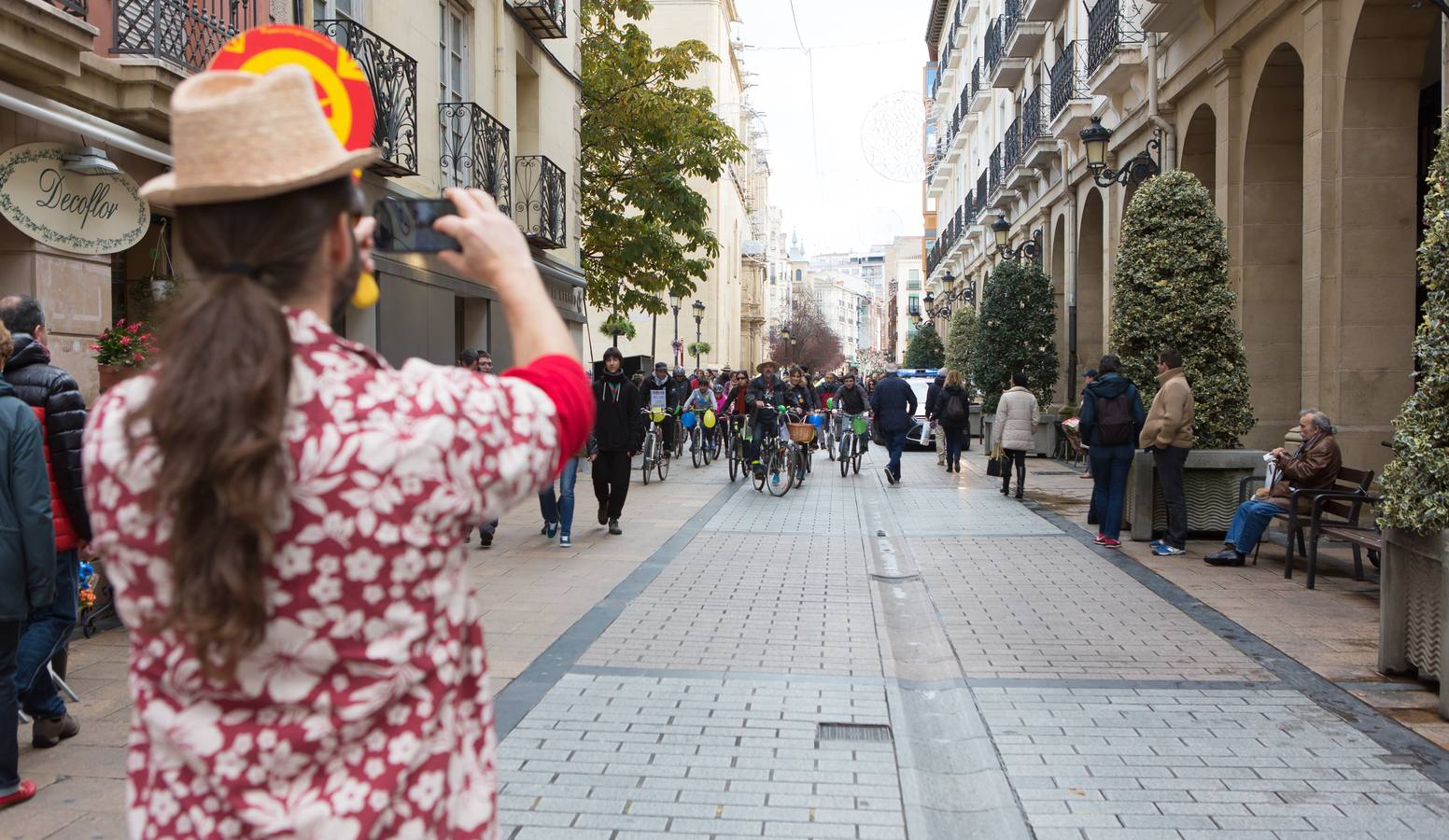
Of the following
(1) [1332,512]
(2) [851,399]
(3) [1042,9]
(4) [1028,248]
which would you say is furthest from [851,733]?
(3) [1042,9]

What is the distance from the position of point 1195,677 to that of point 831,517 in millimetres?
7644

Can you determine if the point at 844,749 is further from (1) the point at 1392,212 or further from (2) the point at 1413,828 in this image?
(1) the point at 1392,212

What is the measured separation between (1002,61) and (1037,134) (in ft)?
14.8

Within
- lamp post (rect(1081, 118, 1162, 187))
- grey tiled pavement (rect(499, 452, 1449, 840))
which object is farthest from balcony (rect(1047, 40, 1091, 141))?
grey tiled pavement (rect(499, 452, 1449, 840))

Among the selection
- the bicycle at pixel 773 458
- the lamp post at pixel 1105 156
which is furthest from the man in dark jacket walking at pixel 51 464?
the lamp post at pixel 1105 156

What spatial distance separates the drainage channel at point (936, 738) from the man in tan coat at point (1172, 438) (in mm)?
3208

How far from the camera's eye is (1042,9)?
26016 mm

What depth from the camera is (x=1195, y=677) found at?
20.0ft

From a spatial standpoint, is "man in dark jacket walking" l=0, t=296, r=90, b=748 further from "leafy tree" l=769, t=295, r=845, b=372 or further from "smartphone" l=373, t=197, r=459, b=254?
"leafy tree" l=769, t=295, r=845, b=372

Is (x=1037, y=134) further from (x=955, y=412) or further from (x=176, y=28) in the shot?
(x=176, y=28)

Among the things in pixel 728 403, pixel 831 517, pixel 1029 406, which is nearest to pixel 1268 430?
pixel 1029 406

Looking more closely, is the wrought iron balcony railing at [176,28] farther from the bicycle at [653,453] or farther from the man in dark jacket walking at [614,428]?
the bicycle at [653,453]

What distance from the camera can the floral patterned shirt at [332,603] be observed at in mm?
1382

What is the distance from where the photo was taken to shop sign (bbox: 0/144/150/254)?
7.29 m
